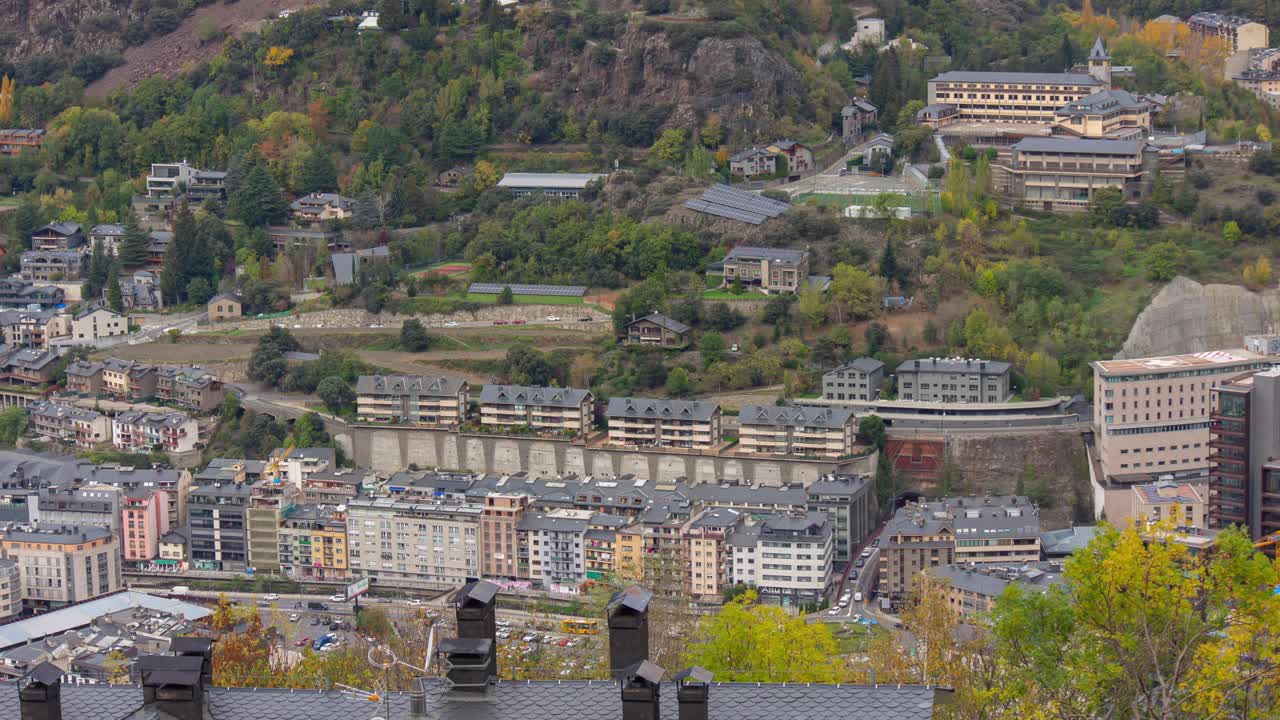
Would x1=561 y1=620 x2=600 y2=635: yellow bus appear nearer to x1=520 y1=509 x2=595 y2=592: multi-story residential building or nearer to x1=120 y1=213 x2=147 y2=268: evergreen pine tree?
x1=520 y1=509 x2=595 y2=592: multi-story residential building

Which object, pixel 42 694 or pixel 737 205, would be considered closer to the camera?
pixel 42 694

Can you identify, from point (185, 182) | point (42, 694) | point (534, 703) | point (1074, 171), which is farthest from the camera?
point (185, 182)

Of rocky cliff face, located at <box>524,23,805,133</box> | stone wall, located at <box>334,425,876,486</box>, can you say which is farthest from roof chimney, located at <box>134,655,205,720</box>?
rocky cliff face, located at <box>524,23,805,133</box>

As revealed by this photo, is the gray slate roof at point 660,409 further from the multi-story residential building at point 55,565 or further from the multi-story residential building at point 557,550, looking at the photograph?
the multi-story residential building at point 55,565

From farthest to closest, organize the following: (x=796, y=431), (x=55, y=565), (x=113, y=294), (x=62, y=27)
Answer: (x=62, y=27)
(x=113, y=294)
(x=796, y=431)
(x=55, y=565)

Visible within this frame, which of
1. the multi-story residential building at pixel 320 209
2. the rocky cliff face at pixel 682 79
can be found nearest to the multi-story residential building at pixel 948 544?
the rocky cliff face at pixel 682 79

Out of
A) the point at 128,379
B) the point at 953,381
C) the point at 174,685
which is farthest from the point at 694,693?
the point at 128,379

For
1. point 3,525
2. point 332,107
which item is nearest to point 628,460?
point 3,525

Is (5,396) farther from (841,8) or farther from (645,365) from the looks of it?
(841,8)

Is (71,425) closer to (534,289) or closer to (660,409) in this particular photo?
(534,289)
